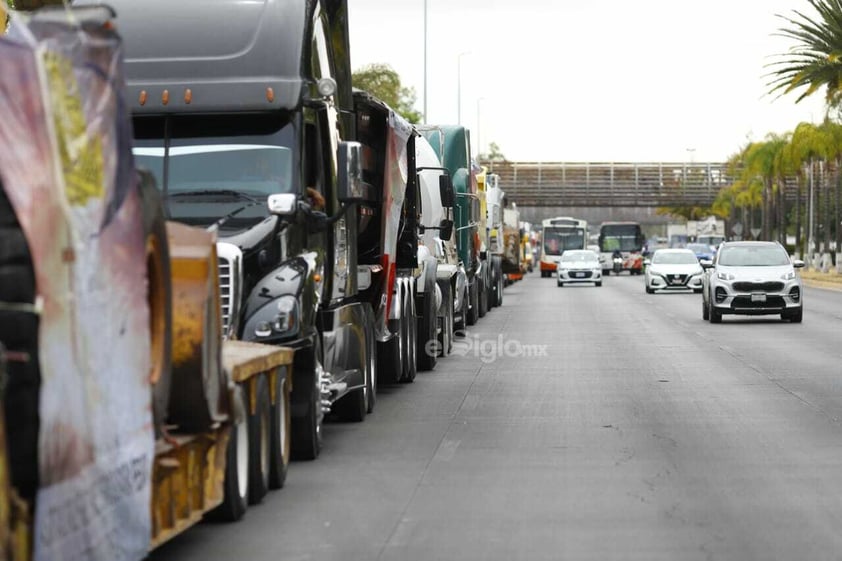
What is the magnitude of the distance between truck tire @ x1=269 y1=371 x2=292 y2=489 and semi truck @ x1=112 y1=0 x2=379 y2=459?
0.79 meters

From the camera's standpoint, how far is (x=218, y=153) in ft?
45.8

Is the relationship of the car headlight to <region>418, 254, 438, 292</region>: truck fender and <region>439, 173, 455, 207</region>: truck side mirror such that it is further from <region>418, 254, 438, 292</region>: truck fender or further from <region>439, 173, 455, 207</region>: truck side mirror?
<region>439, 173, 455, 207</region>: truck side mirror

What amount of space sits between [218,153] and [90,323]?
6730mm

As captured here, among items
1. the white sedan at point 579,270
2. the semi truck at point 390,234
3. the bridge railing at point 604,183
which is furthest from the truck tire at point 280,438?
the bridge railing at point 604,183

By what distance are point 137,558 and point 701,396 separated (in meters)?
12.1

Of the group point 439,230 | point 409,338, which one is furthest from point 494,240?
point 409,338

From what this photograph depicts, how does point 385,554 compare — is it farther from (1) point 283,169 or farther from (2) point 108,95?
(1) point 283,169

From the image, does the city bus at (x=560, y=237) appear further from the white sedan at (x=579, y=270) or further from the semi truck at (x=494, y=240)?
the semi truck at (x=494, y=240)

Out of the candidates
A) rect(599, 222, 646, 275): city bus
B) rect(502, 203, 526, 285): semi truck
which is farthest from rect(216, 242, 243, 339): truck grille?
rect(599, 222, 646, 275): city bus

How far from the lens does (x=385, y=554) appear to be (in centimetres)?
948

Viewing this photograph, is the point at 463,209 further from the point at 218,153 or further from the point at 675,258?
the point at 675,258

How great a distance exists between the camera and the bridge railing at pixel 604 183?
126 meters

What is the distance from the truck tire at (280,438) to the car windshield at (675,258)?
4877 cm

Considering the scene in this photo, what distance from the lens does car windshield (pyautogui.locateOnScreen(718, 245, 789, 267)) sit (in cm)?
3703
